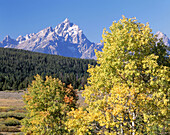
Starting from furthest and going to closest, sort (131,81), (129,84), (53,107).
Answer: (53,107)
(131,81)
(129,84)

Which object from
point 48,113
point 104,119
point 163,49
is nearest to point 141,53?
point 163,49

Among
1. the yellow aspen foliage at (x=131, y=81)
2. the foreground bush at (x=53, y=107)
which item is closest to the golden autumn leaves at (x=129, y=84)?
the yellow aspen foliage at (x=131, y=81)

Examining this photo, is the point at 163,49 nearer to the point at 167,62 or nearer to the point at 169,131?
the point at 167,62

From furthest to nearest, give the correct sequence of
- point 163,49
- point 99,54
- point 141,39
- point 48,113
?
point 48,113
point 99,54
point 163,49
point 141,39

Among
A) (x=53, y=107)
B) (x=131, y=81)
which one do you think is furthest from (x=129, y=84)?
(x=53, y=107)

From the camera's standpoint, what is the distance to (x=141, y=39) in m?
12.6

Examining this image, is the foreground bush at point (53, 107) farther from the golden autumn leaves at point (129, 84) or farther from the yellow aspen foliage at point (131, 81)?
the yellow aspen foliage at point (131, 81)

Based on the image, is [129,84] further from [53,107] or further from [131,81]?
[53,107]

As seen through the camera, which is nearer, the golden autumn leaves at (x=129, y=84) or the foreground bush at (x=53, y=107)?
the golden autumn leaves at (x=129, y=84)

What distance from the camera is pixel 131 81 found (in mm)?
13242

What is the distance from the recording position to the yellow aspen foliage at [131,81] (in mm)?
11961

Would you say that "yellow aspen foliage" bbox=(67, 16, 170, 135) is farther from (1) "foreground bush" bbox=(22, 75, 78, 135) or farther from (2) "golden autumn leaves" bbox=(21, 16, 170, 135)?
(1) "foreground bush" bbox=(22, 75, 78, 135)

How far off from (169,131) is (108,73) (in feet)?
19.1

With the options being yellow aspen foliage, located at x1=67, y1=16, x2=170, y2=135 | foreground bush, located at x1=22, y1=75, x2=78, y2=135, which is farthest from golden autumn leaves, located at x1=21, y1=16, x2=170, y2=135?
foreground bush, located at x1=22, y1=75, x2=78, y2=135
